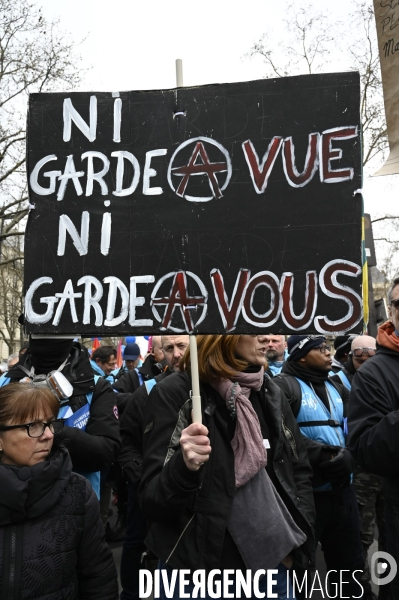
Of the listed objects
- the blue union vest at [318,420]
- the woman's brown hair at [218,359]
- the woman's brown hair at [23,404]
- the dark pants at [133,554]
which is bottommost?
the dark pants at [133,554]

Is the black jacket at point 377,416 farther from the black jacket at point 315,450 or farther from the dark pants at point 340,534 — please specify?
the dark pants at point 340,534

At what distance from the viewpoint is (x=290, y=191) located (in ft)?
7.97

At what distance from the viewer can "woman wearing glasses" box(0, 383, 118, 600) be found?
217cm

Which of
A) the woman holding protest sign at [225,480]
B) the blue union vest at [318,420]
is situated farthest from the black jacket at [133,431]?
the woman holding protest sign at [225,480]

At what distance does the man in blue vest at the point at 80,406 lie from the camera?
3.10m

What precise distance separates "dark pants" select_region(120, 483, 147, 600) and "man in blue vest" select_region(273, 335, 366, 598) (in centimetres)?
122

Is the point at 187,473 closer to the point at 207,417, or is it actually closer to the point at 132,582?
the point at 207,417

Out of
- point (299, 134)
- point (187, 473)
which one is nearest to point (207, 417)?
point (187, 473)

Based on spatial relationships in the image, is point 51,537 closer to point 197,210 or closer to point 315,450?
point 197,210

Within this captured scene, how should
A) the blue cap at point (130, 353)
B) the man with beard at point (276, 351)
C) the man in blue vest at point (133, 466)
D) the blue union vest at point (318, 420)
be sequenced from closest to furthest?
1. the blue union vest at point (318, 420)
2. the man in blue vest at point (133, 466)
3. the man with beard at point (276, 351)
4. the blue cap at point (130, 353)

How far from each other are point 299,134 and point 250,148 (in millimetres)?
194

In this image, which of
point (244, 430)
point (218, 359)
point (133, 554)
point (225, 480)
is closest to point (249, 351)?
point (218, 359)

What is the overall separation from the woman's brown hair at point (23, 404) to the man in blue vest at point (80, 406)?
2.04ft

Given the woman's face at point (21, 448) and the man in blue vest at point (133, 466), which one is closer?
the woman's face at point (21, 448)
